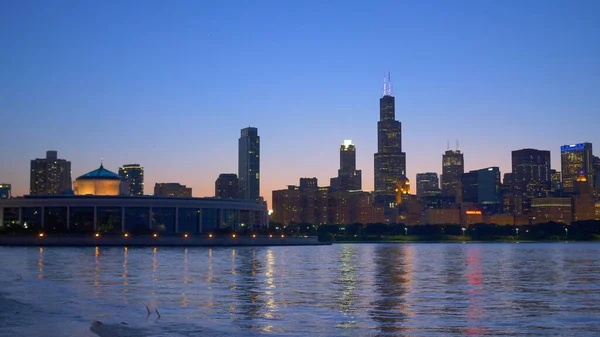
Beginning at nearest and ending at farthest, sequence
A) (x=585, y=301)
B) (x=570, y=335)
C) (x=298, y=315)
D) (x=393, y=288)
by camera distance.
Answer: (x=570, y=335) < (x=298, y=315) < (x=585, y=301) < (x=393, y=288)

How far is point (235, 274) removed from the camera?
265 feet

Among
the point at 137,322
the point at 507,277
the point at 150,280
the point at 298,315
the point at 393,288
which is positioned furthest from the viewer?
the point at 507,277

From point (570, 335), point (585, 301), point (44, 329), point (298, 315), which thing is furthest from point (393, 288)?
point (44, 329)

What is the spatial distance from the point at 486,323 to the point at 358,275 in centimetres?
4089

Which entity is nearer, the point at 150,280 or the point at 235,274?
the point at 150,280

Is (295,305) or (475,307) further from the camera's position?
(295,305)

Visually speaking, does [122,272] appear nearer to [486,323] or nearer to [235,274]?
[235,274]

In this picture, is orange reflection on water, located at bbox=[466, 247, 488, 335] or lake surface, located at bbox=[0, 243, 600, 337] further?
lake surface, located at bbox=[0, 243, 600, 337]

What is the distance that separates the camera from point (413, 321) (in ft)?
132

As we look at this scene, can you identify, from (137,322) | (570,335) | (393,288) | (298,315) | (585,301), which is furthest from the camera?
(393,288)

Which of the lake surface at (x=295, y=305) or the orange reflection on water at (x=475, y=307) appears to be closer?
the orange reflection on water at (x=475, y=307)

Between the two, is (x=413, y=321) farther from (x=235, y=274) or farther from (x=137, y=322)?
(x=235, y=274)

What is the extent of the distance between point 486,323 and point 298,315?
10.1m

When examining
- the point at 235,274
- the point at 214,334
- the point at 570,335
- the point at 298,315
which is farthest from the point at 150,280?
the point at 570,335
